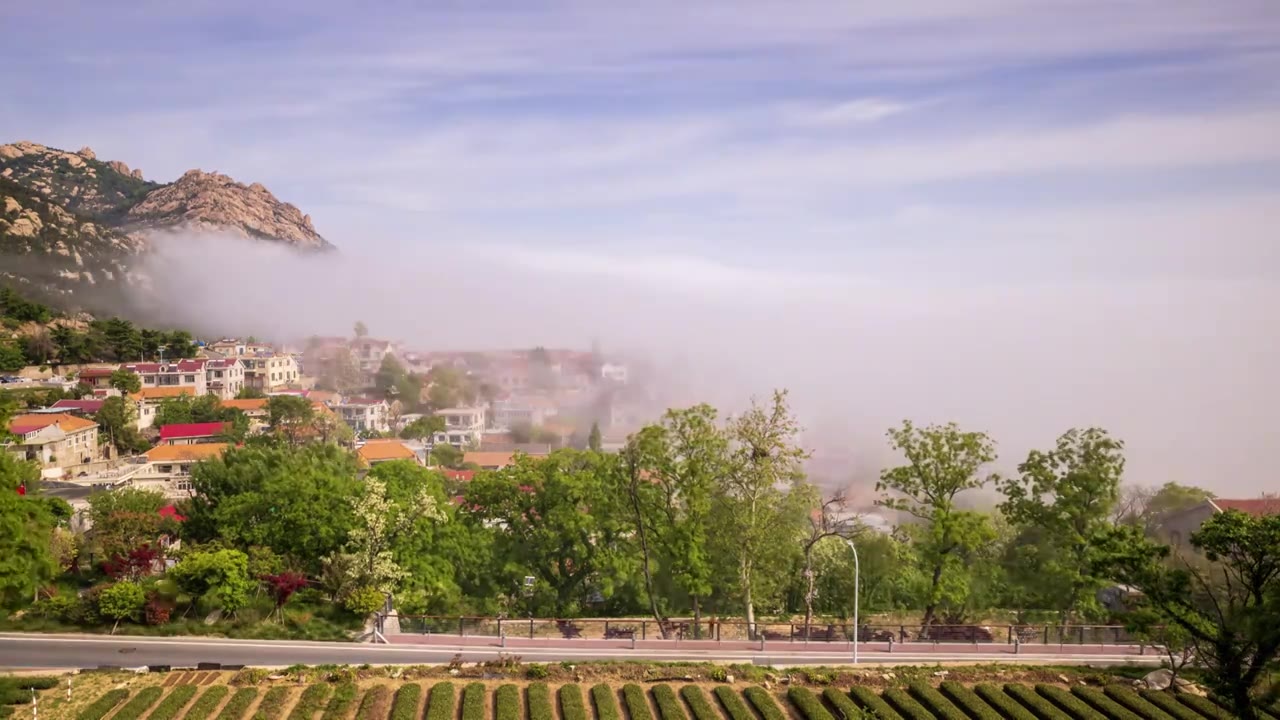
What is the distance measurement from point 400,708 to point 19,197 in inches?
5696

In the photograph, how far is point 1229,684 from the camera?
20344mm

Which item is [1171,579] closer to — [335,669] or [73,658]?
[335,669]

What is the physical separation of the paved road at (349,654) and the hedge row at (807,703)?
8.15 feet

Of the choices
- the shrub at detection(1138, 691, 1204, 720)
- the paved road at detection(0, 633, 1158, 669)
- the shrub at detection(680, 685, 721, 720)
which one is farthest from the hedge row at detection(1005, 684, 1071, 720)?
→ the shrub at detection(680, 685, 721, 720)

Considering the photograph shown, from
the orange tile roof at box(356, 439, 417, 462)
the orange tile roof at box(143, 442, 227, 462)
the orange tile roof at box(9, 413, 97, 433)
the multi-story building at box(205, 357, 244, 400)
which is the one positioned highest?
the multi-story building at box(205, 357, 244, 400)

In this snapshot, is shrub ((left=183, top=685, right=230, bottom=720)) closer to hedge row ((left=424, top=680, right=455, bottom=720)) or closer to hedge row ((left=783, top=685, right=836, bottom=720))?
hedge row ((left=424, top=680, right=455, bottom=720))

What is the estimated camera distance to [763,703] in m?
24.6

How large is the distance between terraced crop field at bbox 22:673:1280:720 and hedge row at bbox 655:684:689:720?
0.03 metres

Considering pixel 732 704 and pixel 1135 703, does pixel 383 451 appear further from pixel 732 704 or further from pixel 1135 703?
pixel 1135 703

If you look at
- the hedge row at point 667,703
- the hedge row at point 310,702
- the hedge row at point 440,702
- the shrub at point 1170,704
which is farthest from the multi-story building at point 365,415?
the shrub at point 1170,704

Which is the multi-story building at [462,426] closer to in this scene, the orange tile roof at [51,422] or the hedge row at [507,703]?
the orange tile roof at [51,422]

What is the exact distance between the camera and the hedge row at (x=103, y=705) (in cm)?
2222

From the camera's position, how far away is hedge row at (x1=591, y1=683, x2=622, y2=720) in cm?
2362

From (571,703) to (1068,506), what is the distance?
18.7m
